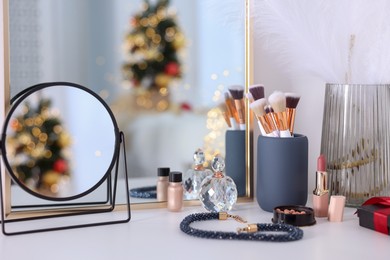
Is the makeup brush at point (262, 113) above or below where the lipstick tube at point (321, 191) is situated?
above

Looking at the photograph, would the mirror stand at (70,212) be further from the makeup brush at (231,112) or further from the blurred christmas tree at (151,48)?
the makeup brush at (231,112)

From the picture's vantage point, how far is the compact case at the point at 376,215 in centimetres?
102

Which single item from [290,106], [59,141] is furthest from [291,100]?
[59,141]

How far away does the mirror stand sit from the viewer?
1089 millimetres

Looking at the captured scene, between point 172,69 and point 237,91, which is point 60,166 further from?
point 237,91

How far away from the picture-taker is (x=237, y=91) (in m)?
1.30

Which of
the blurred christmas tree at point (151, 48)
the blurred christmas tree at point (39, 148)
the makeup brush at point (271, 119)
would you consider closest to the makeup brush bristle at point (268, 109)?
the makeup brush at point (271, 119)

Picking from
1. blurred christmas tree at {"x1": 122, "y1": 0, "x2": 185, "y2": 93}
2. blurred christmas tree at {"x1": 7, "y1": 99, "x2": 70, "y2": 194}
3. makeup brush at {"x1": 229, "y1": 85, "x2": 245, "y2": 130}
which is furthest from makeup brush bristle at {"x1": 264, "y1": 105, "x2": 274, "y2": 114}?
blurred christmas tree at {"x1": 7, "y1": 99, "x2": 70, "y2": 194}

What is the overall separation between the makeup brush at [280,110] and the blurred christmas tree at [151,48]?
8.7 inches

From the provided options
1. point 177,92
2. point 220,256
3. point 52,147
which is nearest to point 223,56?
point 177,92

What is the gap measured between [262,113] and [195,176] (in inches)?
7.6

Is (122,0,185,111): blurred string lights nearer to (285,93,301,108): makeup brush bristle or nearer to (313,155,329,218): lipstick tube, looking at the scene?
(285,93,301,108): makeup brush bristle

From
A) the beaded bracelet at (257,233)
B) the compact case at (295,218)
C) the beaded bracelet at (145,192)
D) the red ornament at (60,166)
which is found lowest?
the beaded bracelet at (257,233)

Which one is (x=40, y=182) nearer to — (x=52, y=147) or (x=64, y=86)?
(x=52, y=147)
